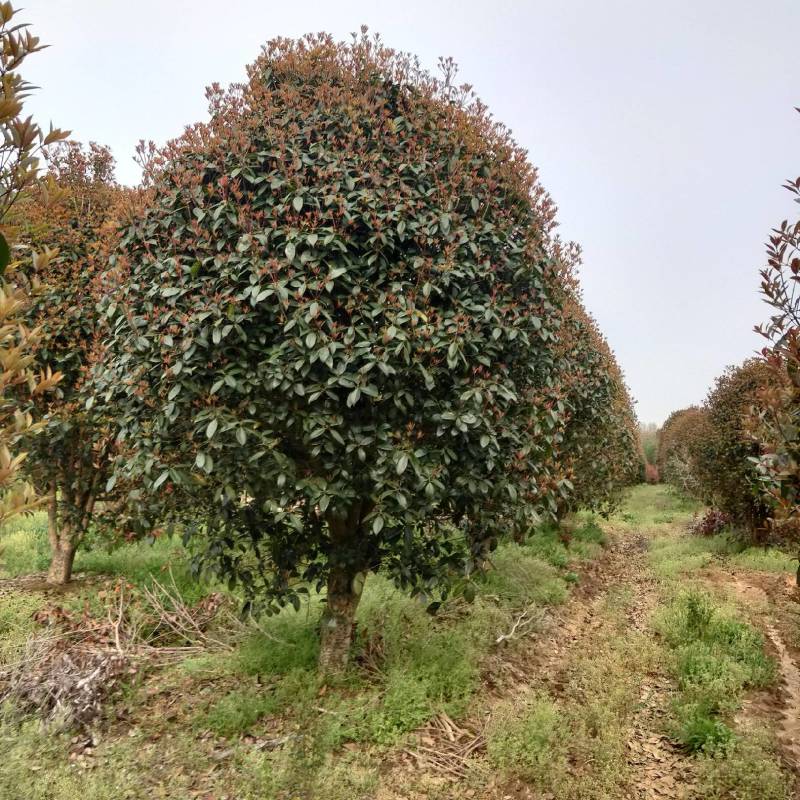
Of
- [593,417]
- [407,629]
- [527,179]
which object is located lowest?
[407,629]

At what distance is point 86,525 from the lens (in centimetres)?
801

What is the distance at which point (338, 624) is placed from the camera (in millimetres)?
5219

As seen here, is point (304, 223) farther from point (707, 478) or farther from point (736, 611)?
point (707, 478)

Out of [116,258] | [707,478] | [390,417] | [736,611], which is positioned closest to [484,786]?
[390,417]

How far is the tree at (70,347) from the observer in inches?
280

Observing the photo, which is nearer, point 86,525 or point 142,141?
point 142,141

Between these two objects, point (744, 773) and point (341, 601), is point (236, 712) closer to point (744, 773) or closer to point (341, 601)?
point (341, 601)

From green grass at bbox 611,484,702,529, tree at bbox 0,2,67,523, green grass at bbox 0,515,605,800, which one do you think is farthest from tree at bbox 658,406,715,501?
tree at bbox 0,2,67,523

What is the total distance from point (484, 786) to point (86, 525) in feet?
21.1

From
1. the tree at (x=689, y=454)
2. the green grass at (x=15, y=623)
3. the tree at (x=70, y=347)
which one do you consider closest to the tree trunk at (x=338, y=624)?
the green grass at (x=15, y=623)

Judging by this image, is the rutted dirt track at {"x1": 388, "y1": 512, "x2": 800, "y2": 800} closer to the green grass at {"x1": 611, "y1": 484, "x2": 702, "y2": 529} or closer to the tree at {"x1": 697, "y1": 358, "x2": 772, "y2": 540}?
the tree at {"x1": 697, "y1": 358, "x2": 772, "y2": 540}

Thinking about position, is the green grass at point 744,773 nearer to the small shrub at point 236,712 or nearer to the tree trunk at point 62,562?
the small shrub at point 236,712

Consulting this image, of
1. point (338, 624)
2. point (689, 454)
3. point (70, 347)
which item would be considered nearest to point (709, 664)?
point (338, 624)

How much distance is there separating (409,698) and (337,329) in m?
3.12
